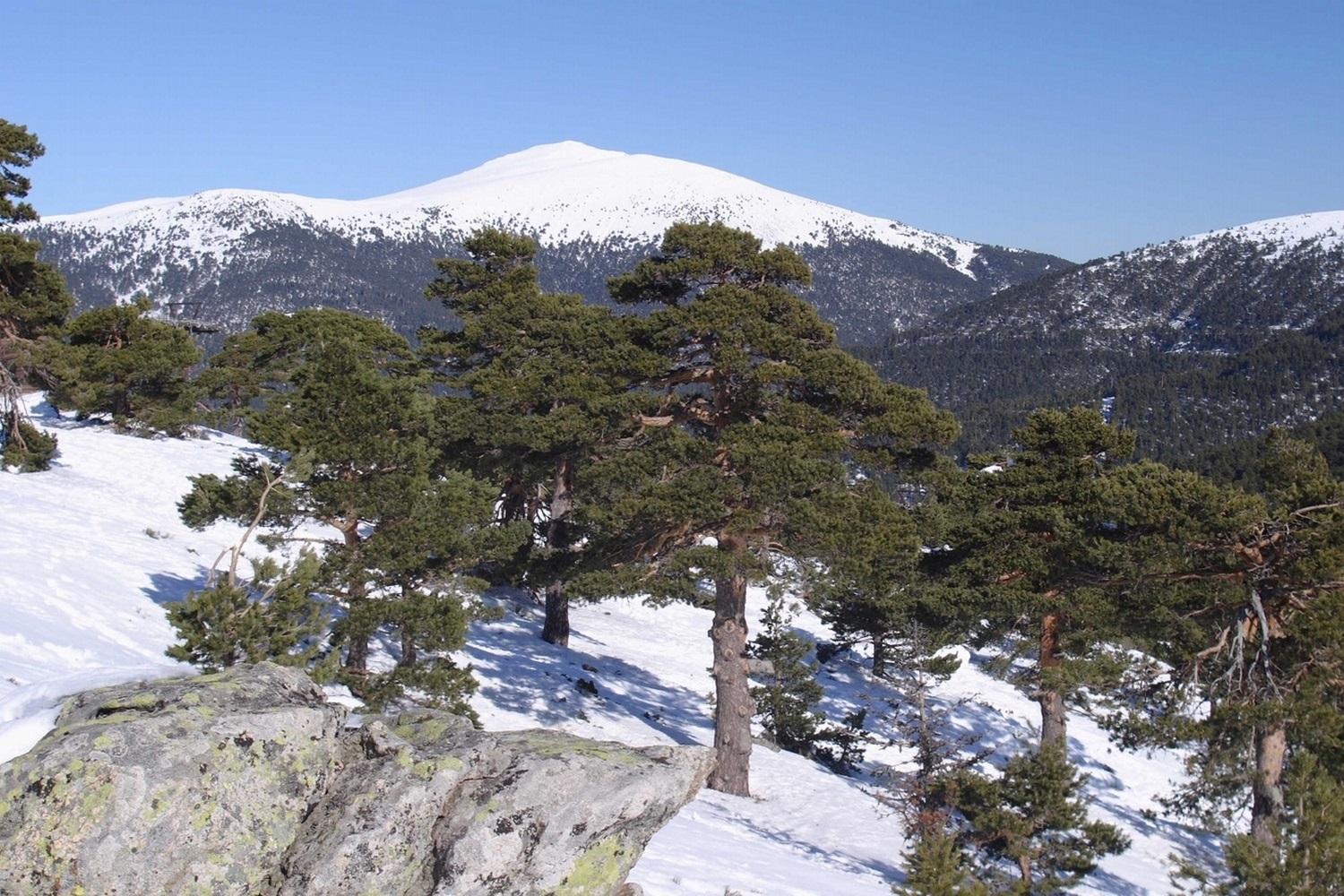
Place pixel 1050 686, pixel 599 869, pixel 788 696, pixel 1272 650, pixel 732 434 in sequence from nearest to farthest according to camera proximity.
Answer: pixel 599 869 → pixel 732 434 → pixel 1272 650 → pixel 1050 686 → pixel 788 696

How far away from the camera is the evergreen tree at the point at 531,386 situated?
15.7 metres

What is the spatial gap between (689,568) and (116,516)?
14.5m

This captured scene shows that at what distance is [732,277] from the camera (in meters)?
16.1

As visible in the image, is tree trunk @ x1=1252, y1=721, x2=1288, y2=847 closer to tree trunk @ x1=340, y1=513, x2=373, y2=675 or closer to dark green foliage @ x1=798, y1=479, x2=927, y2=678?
dark green foliage @ x1=798, y1=479, x2=927, y2=678

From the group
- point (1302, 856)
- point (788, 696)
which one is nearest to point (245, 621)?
point (1302, 856)

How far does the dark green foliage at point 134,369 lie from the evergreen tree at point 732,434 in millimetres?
19114

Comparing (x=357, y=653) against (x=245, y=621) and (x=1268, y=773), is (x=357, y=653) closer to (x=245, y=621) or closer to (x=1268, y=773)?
(x=245, y=621)

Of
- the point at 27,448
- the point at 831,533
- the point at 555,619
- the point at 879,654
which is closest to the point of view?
the point at 831,533

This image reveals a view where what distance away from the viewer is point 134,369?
3089cm

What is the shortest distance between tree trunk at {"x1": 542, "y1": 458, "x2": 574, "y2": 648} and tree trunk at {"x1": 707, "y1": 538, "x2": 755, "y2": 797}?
6355 millimetres

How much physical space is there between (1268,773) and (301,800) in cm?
1512

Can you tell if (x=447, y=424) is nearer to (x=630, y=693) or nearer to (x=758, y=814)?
(x=630, y=693)

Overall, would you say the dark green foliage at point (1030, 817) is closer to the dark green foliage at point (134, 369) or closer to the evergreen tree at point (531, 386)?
the evergreen tree at point (531, 386)

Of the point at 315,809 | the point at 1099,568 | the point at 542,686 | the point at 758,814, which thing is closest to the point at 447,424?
the point at 542,686
